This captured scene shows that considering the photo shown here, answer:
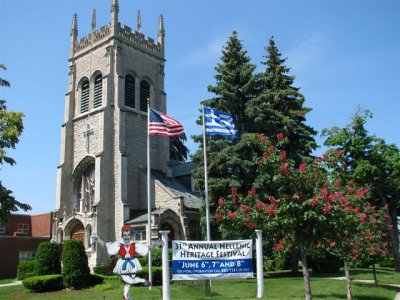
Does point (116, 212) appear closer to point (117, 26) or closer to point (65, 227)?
point (65, 227)

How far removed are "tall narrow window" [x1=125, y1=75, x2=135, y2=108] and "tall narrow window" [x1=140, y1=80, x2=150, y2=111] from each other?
100cm

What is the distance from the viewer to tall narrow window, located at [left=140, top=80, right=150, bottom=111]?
42.6m

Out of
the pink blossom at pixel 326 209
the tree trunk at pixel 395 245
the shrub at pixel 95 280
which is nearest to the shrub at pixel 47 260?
the shrub at pixel 95 280

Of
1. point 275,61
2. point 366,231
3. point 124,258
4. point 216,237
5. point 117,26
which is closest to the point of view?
point 124,258

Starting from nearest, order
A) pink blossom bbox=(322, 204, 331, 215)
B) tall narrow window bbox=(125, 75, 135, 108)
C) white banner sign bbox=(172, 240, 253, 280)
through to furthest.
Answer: pink blossom bbox=(322, 204, 331, 215) < white banner sign bbox=(172, 240, 253, 280) < tall narrow window bbox=(125, 75, 135, 108)

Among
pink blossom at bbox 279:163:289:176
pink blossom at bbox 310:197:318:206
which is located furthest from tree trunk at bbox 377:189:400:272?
pink blossom at bbox 310:197:318:206

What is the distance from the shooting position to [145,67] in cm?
4356

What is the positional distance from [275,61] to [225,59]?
364 cm

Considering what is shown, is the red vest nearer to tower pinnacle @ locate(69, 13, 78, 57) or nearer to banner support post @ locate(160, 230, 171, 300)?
banner support post @ locate(160, 230, 171, 300)

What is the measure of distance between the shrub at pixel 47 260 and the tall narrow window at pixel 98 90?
17.4m

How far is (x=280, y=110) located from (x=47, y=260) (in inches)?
670

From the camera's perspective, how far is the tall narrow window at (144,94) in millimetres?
42625

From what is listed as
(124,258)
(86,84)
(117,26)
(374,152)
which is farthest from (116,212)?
(124,258)

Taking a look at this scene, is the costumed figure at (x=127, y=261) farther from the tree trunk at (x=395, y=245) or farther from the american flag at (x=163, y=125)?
the tree trunk at (x=395, y=245)
